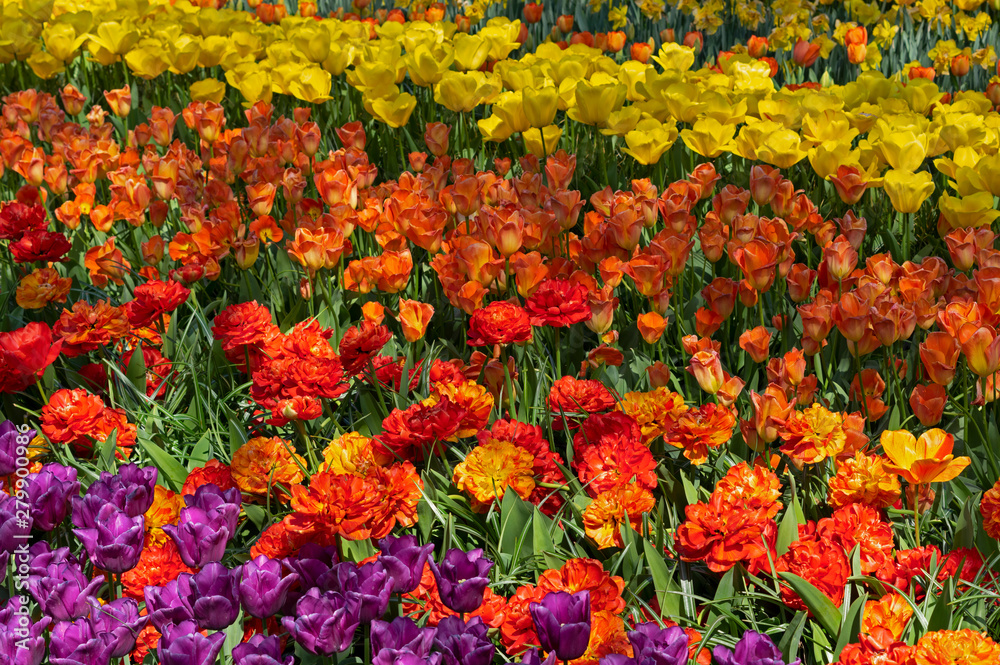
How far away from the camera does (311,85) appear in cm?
321

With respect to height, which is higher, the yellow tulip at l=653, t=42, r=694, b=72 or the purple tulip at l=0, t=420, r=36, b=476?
the yellow tulip at l=653, t=42, r=694, b=72

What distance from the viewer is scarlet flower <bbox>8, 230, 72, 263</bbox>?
2.25m

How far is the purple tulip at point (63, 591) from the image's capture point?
1242mm

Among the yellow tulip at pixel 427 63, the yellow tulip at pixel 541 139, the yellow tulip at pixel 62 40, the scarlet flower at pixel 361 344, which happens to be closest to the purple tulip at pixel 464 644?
the scarlet flower at pixel 361 344

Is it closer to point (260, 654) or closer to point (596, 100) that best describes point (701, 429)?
point (260, 654)

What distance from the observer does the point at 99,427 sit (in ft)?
6.03

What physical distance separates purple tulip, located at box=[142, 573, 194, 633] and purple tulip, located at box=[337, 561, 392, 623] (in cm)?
20

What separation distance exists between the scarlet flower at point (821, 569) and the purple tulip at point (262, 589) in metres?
0.73

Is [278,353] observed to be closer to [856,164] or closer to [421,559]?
[421,559]

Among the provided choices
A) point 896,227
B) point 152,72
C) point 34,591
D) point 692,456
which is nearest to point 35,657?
point 34,591

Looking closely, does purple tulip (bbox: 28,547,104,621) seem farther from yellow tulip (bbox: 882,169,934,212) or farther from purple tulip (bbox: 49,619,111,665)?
yellow tulip (bbox: 882,169,934,212)

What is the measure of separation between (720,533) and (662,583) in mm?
166

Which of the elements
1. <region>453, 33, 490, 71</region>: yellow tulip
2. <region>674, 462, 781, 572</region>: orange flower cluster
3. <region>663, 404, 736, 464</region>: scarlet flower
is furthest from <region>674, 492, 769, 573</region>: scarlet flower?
<region>453, 33, 490, 71</region>: yellow tulip

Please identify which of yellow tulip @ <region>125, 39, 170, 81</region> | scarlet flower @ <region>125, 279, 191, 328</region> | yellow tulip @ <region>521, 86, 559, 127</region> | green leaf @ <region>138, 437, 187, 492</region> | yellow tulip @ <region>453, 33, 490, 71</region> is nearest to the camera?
green leaf @ <region>138, 437, 187, 492</region>
